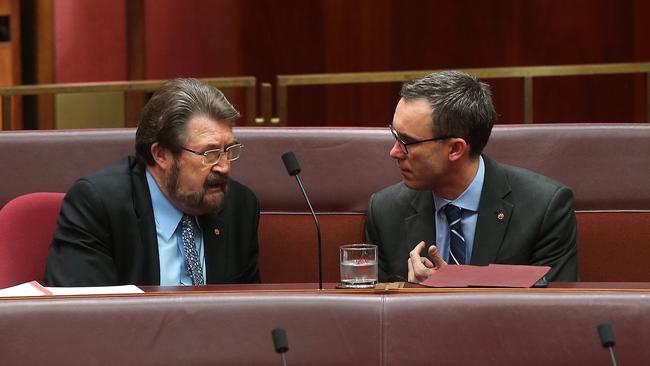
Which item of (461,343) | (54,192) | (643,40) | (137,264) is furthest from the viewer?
(643,40)

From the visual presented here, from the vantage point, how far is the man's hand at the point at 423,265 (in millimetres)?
2217

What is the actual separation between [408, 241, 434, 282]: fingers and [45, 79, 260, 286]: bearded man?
498mm

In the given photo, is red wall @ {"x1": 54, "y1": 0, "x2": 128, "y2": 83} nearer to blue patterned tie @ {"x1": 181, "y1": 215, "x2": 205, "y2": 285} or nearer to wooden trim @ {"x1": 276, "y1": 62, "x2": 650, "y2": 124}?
wooden trim @ {"x1": 276, "y1": 62, "x2": 650, "y2": 124}

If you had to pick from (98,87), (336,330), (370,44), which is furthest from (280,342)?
(370,44)

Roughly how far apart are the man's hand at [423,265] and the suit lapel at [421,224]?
25cm

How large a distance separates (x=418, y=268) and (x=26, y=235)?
90 centimetres

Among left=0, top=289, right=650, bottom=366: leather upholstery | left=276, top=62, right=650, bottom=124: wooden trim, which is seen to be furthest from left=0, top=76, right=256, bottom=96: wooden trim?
left=0, top=289, right=650, bottom=366: leather upholstery

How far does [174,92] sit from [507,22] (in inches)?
108

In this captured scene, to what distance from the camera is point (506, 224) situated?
2.53m

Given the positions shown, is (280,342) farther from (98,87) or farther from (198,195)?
(98,87)

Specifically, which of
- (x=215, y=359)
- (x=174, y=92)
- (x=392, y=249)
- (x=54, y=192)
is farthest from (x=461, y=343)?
(x=54, y=192)

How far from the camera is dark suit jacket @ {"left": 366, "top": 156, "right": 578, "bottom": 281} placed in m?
2.51

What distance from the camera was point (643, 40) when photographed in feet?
16.0

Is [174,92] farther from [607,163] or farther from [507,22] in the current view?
[507,22]
